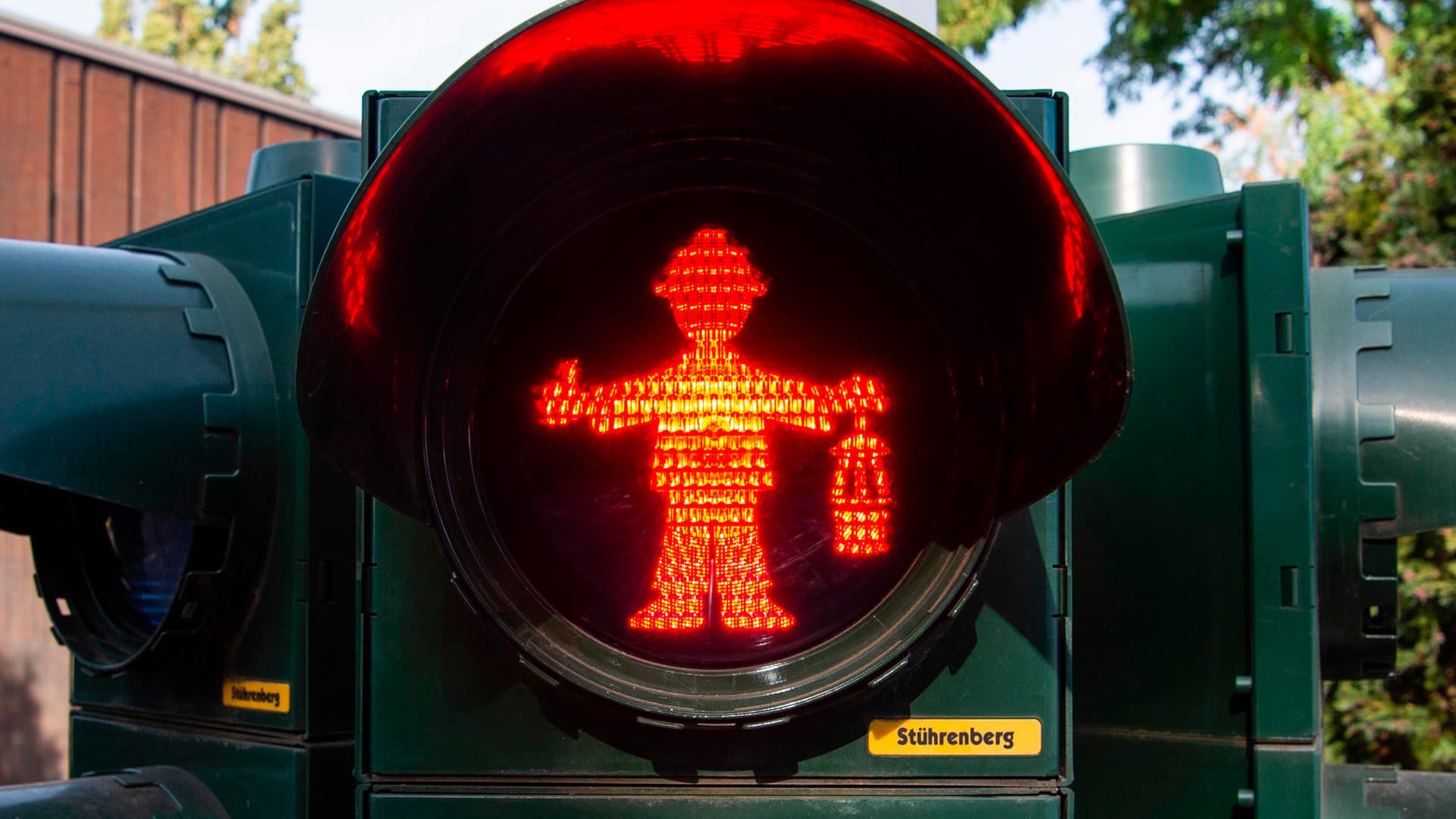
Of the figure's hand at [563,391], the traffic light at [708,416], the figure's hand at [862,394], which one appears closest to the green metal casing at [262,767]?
the traffic light at [708,416]

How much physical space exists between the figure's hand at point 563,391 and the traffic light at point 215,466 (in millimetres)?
716

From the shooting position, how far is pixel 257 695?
223cm

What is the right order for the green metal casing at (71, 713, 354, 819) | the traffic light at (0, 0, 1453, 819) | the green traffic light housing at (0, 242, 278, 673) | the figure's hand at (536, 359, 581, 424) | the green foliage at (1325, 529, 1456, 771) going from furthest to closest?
the green foliage at (1325, 529, 1456, 771), the green metal casing at (71, 713, 354, 819), the green traffic light housing at (0, 242, 278, 673), the figure's hand at (536, 359, 581, 424), the traffic light at (0, 0, 1453, 819)

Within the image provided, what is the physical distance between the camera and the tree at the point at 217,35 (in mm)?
21609

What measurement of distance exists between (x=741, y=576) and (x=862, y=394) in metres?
0.27

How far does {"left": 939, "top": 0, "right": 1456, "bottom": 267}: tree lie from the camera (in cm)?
681

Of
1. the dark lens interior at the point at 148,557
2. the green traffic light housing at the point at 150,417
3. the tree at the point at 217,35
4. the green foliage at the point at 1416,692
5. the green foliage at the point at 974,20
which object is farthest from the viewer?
the tree at the point at 217,35

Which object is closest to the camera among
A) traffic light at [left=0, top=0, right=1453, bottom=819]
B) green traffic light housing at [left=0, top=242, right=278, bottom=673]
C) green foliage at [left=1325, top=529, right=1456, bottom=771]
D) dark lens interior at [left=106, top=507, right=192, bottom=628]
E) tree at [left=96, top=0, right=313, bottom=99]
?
traffic light at [left=0, top=0, right=1453, bottom=819]

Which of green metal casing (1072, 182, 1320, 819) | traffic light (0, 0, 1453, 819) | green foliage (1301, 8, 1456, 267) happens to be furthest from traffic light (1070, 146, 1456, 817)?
green foliage (1301, 8, 1456, 267)

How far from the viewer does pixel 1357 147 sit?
23.8 ft

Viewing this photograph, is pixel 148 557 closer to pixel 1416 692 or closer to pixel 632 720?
pixel 632 720

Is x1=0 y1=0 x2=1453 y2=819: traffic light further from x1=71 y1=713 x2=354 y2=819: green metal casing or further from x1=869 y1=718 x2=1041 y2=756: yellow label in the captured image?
x1=71 y1=713 x2=354 y2=819: green metal casing

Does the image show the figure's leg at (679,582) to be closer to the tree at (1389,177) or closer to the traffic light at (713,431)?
the traffic light at (713,431)

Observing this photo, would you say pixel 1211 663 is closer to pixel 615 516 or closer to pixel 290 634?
pixel 615 516
